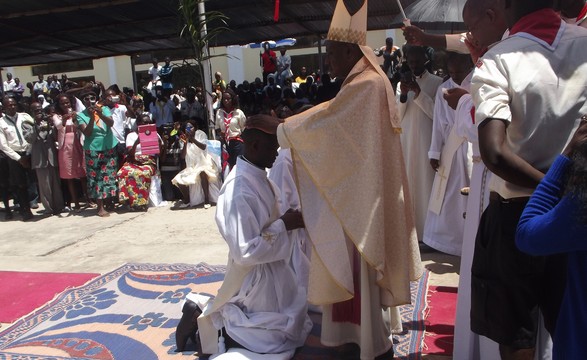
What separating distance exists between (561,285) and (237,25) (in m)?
10.5

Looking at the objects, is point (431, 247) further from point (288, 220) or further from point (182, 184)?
point (182, 184)

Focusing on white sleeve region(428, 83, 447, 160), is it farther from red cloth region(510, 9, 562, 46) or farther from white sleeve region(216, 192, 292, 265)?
red cloth region(510, 9, 562, 46)

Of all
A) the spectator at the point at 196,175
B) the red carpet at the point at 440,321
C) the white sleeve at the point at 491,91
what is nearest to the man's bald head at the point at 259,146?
the white sleeve at the point at 491,91

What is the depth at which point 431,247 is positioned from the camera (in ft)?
16.3

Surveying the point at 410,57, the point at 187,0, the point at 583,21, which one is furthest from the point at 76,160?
the point at 583,21

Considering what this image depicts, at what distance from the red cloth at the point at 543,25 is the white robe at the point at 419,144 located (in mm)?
3172

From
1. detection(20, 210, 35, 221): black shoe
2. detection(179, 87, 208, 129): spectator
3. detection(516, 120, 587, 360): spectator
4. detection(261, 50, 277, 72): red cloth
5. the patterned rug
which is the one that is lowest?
the patterned rug

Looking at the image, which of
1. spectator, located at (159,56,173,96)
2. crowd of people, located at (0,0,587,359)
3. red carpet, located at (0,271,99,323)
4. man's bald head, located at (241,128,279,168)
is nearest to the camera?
crowd of people, located at (0,0,587,359)

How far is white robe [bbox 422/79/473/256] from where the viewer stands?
179 inches

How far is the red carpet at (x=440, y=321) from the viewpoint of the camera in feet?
10.5

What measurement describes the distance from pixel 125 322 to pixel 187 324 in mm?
858

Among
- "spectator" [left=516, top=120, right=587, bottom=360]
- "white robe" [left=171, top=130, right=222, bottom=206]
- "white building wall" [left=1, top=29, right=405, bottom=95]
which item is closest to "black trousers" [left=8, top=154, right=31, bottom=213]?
"white robe" [left=171, top=130, right=222, bottom=206]

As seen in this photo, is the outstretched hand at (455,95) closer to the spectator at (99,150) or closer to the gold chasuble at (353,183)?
the gold chasuble at (353,183)

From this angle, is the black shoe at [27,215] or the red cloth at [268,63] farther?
the red cloth at [268,63]
